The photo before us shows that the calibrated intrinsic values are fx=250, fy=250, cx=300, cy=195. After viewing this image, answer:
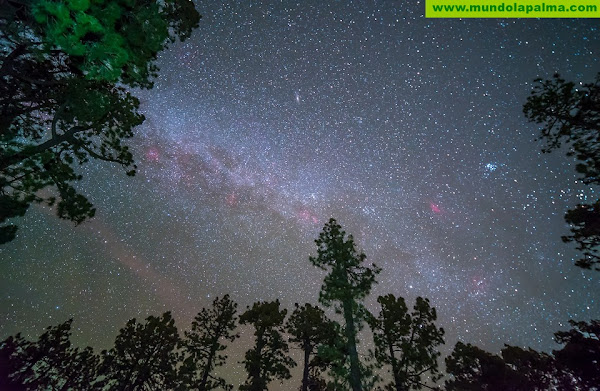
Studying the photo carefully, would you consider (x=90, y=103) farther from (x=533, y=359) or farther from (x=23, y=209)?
(x=533, y=359)

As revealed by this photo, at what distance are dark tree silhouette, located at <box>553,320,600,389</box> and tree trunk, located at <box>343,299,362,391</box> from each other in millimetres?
12358

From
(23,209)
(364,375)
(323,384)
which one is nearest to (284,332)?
(364,375)

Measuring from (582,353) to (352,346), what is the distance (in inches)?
548

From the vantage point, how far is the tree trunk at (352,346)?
44.9 ft

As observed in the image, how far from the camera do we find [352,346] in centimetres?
1471

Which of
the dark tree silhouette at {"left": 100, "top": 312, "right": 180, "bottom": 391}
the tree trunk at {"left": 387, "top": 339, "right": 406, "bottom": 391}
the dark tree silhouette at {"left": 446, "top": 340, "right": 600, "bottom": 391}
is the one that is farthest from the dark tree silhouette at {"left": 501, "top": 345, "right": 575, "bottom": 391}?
the dark tree silhouette at {"left": 100, "top": 312, "right": 180, "bottom": 391}

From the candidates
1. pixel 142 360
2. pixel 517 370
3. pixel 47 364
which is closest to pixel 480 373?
pixel 517 370

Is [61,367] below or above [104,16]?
below

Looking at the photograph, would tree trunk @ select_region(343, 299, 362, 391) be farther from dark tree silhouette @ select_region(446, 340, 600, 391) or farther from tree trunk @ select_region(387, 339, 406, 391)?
dark tree silhouette @ select_region(446, 340, 600, 391)

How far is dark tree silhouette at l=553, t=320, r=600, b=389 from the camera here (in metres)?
14.3

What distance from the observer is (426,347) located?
1617 cm

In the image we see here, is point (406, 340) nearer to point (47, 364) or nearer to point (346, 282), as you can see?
point (346, 282)

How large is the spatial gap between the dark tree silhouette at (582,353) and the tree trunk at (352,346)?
12358 mm

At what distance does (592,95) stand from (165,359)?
27.3 m
